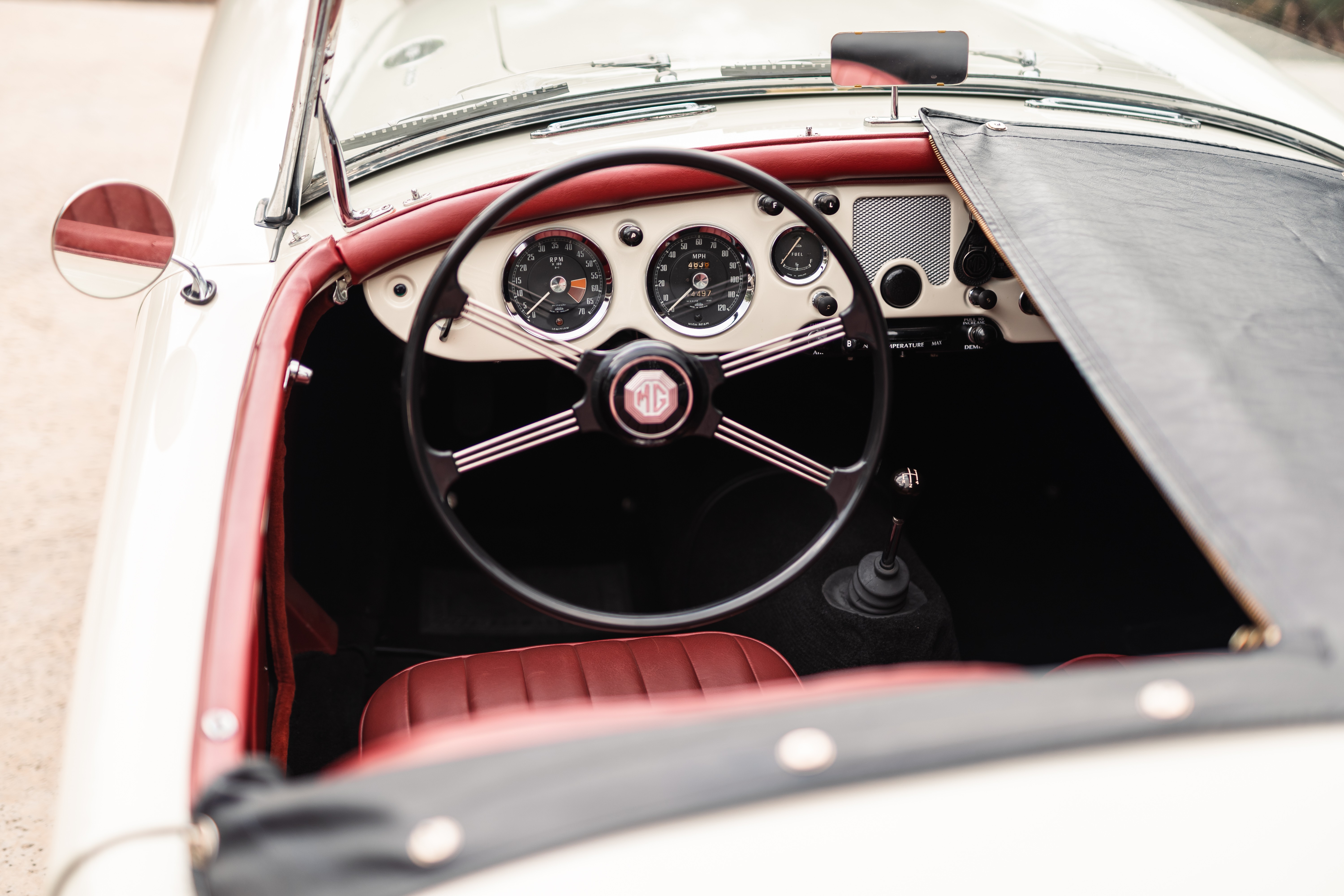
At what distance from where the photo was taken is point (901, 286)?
1.81 m

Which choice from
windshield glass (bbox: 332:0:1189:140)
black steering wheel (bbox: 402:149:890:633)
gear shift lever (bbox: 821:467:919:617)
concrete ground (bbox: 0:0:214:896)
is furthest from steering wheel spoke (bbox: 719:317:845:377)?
concrete ground (bbox: 0:0:214:896)

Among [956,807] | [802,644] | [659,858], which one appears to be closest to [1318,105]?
[802,644]

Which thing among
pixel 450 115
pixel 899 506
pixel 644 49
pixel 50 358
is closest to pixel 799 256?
pixel 899 506

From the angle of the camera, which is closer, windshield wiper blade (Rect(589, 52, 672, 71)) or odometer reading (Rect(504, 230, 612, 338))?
odometer reading (Rect(504, 230, 612, 338))

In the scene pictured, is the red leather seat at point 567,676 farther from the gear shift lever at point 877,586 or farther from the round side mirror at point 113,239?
the round side mirror at point 113,239

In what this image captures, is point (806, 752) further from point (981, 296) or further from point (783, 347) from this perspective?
point (981, 296)

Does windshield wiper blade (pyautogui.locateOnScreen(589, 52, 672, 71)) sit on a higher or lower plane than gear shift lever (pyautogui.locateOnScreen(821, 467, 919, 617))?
higher

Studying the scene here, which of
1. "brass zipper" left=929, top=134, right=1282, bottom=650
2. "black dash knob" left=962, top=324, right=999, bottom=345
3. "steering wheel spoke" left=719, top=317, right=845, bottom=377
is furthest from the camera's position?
"black dash knob" left=962, top=324, right=999, bottom=345

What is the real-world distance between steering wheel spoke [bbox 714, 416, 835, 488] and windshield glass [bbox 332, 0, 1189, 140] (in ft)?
2.78

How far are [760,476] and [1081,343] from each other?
118 centimetres

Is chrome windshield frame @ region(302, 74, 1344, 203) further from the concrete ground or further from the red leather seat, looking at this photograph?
the concrete ground

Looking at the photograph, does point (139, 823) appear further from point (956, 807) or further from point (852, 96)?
point (852, 96)

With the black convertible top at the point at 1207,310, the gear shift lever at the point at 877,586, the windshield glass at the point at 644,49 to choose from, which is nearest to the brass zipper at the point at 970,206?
the black convertible top at the point at 1207,310

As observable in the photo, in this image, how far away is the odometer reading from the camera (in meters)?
1.66
